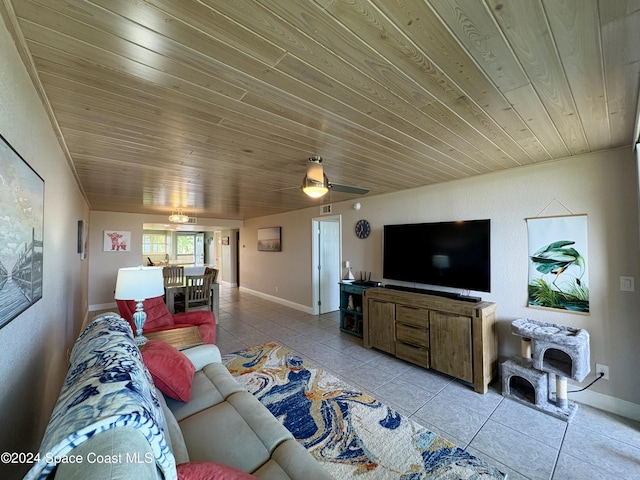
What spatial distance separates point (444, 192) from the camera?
3512 millimetres

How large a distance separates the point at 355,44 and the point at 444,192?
2812 mm

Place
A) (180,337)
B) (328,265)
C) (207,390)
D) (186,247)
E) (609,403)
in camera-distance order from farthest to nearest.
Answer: (186,247) < (328,265) < (180,337) < (609,403) < (207,390)

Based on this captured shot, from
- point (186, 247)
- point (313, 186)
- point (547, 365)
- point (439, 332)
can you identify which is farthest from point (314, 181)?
point (186, 247)

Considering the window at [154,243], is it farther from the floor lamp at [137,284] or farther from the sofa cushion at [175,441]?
the sofa cushion at [175,441]

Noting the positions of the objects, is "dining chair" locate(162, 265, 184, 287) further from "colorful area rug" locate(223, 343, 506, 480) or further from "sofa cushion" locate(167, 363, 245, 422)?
"sofa cushion" locate(167, 363, 245, 422)

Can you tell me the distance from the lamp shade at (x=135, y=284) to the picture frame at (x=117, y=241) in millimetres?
5209

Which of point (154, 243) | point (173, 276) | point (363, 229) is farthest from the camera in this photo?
point (154, 243)

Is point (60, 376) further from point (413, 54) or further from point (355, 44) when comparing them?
point (413, 54)

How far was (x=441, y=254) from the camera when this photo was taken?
11.0ft

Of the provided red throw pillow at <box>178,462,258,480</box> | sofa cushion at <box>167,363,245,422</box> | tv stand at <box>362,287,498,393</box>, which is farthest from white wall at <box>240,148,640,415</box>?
red throw pillow at <box>178,462,258,480</box>

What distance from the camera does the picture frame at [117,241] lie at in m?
6.20

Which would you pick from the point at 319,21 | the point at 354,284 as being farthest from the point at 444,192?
the point at 319,21

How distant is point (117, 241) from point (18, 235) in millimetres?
6266

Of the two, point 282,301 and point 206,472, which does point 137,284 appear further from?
point 282,301
